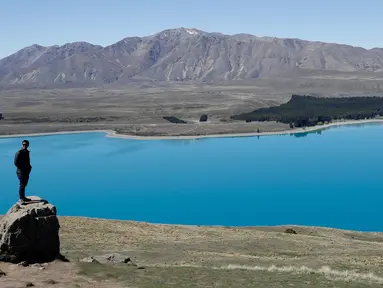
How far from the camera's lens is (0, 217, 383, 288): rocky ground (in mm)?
17094

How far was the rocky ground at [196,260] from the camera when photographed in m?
17.1

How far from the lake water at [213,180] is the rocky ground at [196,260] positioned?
29.8 meters

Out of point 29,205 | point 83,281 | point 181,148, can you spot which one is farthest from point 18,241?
point 181,148

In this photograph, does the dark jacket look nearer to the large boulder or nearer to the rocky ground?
the large boulder

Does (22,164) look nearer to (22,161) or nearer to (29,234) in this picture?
(22,161)

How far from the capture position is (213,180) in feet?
302

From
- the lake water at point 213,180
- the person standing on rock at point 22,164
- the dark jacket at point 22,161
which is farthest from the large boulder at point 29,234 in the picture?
the lake water at point 213,180

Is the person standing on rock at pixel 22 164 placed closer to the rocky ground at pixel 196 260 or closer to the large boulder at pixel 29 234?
the large boulder at pixel 29 234

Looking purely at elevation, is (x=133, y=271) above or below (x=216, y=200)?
above

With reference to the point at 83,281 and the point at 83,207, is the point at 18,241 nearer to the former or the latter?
the point at 83,281

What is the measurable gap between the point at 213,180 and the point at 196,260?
226 ft

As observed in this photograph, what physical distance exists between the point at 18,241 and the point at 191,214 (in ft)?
165

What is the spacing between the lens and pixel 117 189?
284 ft

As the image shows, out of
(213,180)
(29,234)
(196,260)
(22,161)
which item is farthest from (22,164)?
(213,180)
